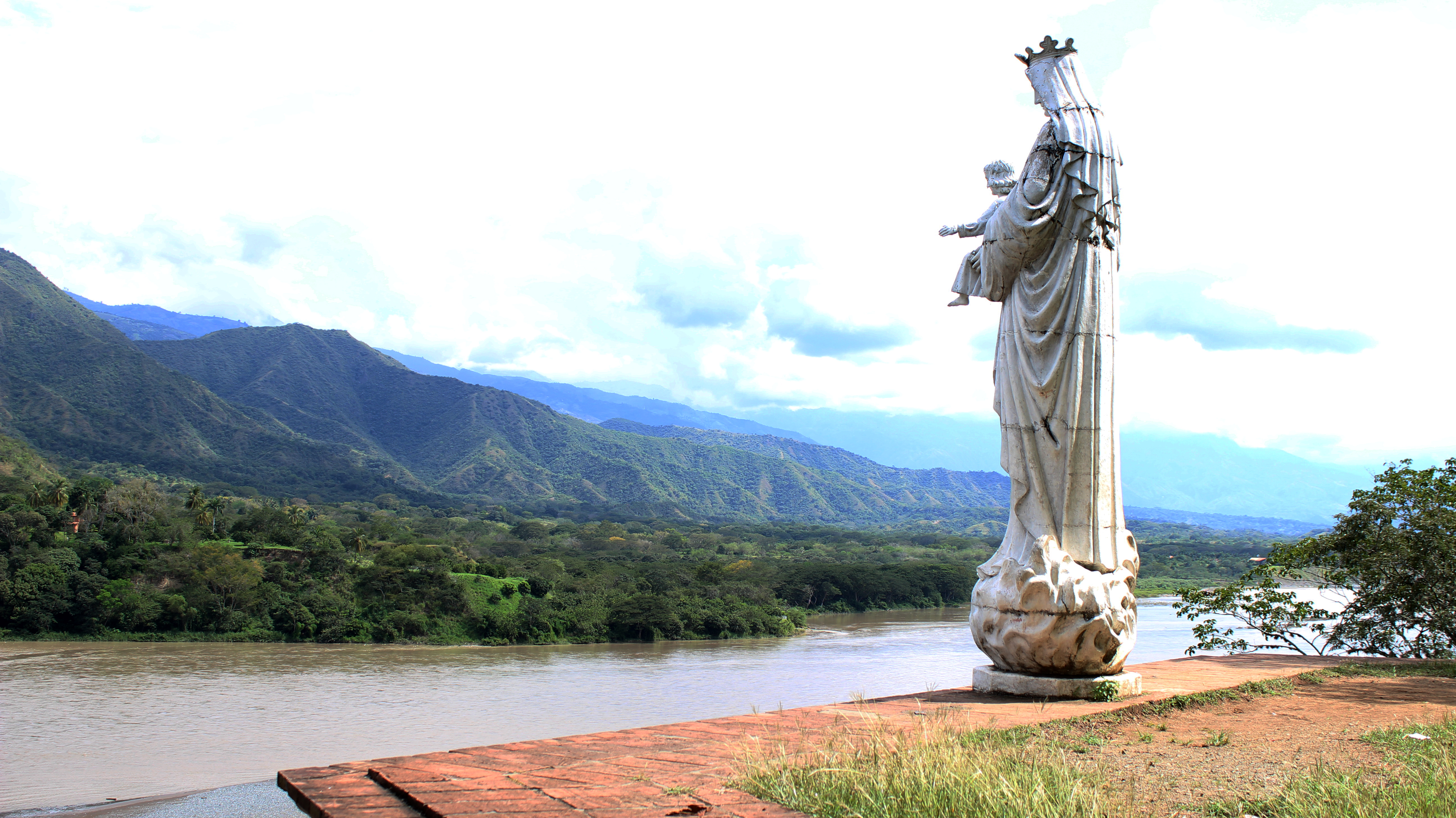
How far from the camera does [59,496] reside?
40.3 m

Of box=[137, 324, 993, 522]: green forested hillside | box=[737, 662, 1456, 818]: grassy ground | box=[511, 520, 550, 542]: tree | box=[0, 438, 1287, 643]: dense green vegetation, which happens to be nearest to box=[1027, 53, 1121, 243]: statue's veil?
box=[737, 662, 1456, 818]: grassy ground

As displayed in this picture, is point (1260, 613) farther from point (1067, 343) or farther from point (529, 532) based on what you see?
point (529, 532)

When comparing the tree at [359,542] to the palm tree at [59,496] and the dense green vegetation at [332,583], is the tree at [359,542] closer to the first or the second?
the dense green vegetation at [332,583]

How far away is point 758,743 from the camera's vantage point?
377 cm

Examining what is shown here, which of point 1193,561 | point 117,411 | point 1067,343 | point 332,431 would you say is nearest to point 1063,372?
point 1067,343

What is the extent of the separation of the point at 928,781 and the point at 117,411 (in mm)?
98771

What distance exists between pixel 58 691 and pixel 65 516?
15.3 meters

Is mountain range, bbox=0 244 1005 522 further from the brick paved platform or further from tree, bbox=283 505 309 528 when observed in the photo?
the brick paved platform

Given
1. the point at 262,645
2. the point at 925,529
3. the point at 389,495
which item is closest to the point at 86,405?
the point at 389,495

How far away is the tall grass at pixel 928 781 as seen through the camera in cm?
292

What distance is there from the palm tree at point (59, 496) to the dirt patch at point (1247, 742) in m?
45.9

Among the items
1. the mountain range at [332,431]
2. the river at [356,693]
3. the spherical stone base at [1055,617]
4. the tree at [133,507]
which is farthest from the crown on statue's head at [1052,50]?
the mountain range at [332,431]

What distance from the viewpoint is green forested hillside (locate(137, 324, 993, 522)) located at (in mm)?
124062

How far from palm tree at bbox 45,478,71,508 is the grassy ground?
4564 centimetres
